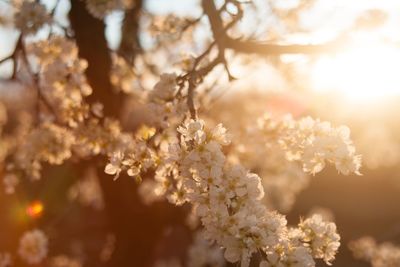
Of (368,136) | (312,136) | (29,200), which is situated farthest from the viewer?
(368,136)

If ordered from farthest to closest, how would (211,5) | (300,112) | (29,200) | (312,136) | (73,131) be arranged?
(300,112) < (29,200) < (73,131) < (211,5) < (312,136)

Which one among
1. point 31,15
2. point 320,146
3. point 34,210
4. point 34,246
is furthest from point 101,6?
point 34,210

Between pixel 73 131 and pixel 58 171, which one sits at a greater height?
pixel 73 131

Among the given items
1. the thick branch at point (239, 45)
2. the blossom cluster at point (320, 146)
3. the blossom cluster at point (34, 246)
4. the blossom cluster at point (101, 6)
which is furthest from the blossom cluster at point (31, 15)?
the blossom cluster at point (320, 146)

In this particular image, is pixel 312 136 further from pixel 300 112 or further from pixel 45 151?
pixel 300 112

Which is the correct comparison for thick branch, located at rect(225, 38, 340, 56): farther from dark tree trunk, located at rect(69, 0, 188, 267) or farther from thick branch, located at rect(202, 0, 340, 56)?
dark tree trunk, located at rect(69, 0, 188, 267)

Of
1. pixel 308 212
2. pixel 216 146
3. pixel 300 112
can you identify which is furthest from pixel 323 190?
pixel 216 146

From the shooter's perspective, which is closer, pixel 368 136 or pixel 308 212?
pixel 368 136

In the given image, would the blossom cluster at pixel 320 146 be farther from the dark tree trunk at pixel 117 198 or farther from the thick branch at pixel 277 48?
the dark tree trunk at pixel 117 198

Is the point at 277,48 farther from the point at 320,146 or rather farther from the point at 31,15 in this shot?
the point at 31,15
